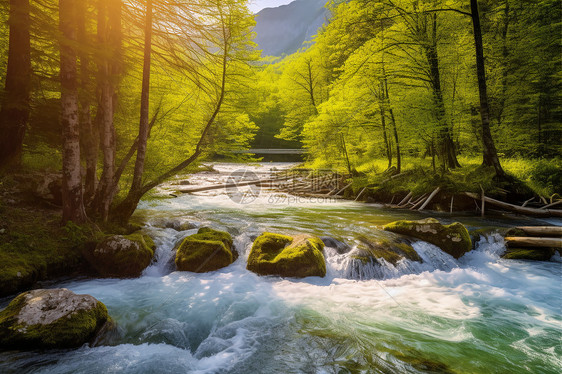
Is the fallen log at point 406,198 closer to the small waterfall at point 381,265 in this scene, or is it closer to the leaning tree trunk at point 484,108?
the leaning tree trunk at point 484,108

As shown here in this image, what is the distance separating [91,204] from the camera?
26.3ft

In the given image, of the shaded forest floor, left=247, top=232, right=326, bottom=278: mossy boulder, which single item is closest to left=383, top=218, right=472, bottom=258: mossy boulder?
left=247, top=232, right=326, bottom=278: mossy boulder

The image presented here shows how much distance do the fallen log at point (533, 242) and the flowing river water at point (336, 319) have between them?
25 centimetres

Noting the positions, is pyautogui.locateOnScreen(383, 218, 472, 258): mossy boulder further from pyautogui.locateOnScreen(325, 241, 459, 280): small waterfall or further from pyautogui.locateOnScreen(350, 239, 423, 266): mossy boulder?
pyautogui.locateOnScreen(350, 239, 423, 266): mossy boulder

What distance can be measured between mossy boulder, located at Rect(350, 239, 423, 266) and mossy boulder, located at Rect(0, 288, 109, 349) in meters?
5.55

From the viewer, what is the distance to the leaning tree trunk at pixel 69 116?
5.93 m

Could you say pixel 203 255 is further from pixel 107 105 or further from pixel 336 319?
pixel 107 105

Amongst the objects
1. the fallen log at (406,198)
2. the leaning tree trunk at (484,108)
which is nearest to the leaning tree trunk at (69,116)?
the fallen log at (406,198)

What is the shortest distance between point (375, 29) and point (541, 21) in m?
10.9

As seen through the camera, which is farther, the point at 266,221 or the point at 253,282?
the point at 266,221

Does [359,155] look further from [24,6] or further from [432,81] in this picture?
[24,6]

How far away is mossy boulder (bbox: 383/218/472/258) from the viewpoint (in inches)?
302

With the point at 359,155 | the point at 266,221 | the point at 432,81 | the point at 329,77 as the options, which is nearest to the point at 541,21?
the point at 432,81

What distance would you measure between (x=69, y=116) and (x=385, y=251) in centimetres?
826
